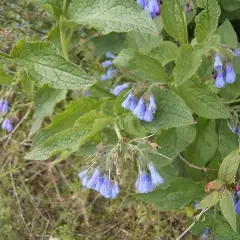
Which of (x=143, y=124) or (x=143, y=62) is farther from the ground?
(x=143, y=62)

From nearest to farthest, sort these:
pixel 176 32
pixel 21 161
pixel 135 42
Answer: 1. pixel 176 32
2. pixel 135 42
3. pixel 21 161

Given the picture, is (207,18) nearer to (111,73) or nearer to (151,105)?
(151,105)

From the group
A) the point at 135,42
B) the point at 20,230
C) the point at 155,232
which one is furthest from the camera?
the point at 20,230

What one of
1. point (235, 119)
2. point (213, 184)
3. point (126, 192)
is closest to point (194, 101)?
point (235, 119)

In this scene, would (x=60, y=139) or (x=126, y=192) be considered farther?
(x=126, y=192)

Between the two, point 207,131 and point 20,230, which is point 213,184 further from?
point 20,230
